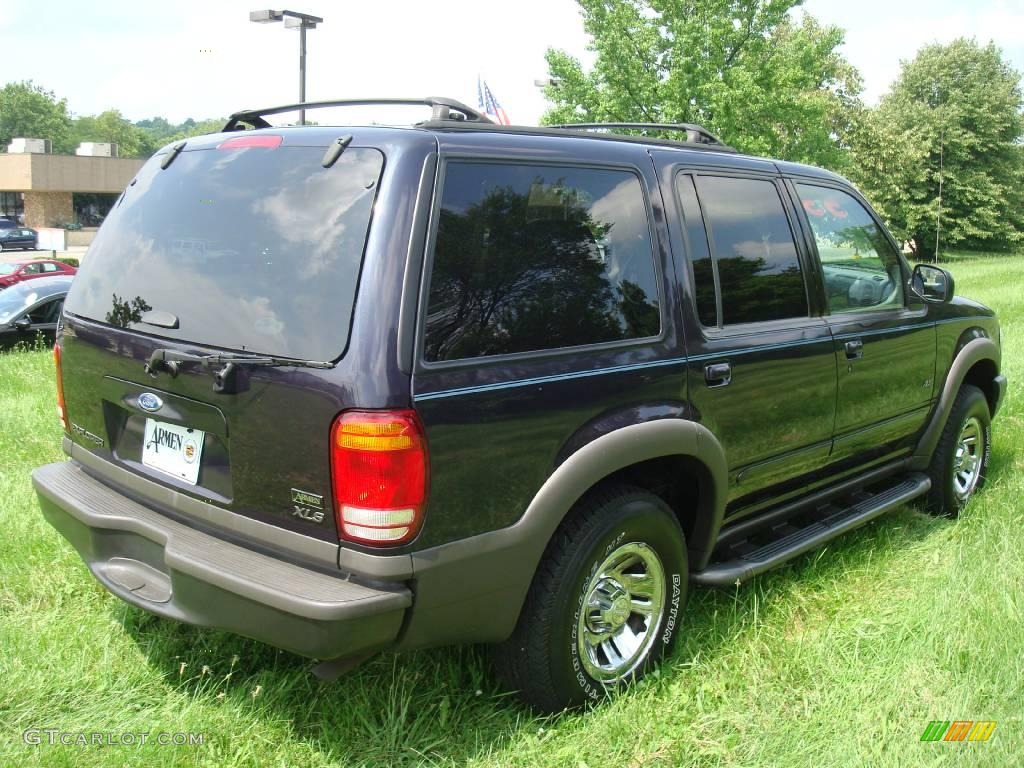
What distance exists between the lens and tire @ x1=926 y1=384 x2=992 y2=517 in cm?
504

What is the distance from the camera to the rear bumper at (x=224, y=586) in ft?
7.95

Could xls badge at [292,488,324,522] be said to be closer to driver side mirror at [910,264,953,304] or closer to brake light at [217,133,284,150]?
brake light at [217,133,284,150]

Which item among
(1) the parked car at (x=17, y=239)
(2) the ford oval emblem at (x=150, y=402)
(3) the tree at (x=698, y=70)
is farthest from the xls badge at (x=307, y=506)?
(1) the parked car at (x=17, y=239)

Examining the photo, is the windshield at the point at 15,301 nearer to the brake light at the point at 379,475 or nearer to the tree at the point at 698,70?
the brake light at the point at 379,475

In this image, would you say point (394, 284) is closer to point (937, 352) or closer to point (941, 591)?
point (941, 591)

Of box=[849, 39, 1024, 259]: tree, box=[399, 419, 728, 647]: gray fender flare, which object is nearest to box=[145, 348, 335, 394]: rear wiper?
box=[399, 419, 728, 647]: gray fender flare

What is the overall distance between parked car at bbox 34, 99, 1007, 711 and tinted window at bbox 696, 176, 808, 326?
0.01 m

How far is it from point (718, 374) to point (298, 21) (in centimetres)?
1255

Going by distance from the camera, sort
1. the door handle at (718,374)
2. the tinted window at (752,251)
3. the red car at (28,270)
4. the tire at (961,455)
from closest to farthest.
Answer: the door handle at (718,374), the tinted window at (752,251), the tire at (961,455), the red car at (28,270)

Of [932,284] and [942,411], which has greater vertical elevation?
[932,284]

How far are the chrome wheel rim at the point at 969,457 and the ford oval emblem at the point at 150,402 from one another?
4395 mm

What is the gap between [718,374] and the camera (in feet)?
11.1

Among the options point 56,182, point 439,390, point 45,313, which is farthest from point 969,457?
point 56,182

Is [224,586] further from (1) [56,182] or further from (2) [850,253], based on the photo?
(1) [56,182]
